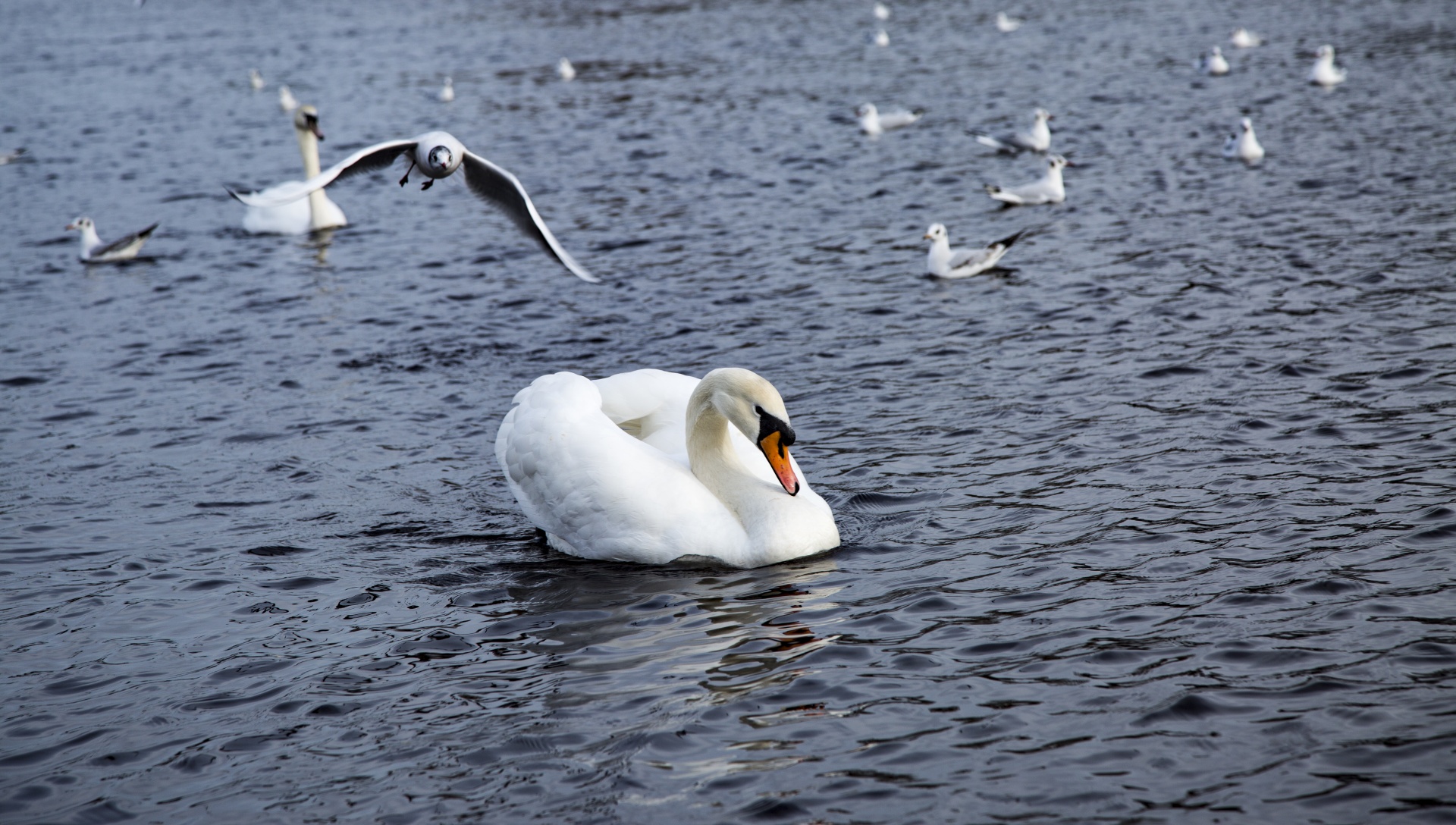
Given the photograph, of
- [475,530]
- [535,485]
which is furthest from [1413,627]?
[475,530]

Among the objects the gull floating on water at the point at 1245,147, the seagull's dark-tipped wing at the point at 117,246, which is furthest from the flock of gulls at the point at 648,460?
the gull floating on water at the point at 1245,147

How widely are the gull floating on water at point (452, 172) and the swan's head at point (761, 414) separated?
127 centimetres

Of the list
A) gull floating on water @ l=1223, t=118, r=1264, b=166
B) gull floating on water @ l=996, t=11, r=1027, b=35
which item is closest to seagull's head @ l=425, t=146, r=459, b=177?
gull floating on water @ l=1223, t=118, r=1264, b=166

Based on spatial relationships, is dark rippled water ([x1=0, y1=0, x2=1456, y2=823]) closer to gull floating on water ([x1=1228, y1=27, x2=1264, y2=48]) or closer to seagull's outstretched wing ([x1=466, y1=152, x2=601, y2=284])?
seagull's outstretched wing ([x1=466, y1=152, x2=601, y2=284])

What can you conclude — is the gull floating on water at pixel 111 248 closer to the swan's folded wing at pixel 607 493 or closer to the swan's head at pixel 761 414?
the swan's folded wing at pixel 607 493

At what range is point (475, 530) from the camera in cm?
926

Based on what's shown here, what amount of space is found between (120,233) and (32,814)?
15.4m

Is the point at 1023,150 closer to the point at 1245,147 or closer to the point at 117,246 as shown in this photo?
the point at 1245,147

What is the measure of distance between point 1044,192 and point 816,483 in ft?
33.3

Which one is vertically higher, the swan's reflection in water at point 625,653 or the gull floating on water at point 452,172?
the gull floating on water at point 452,172

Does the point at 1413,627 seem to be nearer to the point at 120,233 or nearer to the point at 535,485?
the point at 535,485

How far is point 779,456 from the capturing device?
8047 millimetres

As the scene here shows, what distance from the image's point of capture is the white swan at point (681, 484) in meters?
8.19

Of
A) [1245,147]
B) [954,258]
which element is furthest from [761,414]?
[1245,147]
